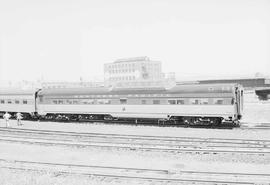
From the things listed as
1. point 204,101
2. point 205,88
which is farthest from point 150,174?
point 205,88

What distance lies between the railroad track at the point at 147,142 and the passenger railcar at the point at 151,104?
4.92 meters

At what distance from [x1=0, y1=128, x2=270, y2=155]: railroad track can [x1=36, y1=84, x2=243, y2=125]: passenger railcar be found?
4918 millimetres

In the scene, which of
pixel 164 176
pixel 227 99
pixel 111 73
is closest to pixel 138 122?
pixel 227 99

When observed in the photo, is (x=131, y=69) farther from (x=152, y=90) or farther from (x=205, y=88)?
(x=205, y=88)

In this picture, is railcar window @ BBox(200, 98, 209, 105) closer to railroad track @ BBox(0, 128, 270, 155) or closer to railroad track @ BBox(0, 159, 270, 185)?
railroad track @ BBox(0, 128, 270, 155)

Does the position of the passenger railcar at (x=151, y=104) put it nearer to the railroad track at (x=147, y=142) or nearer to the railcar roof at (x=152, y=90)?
the railcar roof at (x=152, y=90)

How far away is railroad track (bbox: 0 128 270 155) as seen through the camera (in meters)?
16.5

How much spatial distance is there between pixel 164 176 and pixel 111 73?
393 feet

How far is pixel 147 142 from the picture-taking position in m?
19.0

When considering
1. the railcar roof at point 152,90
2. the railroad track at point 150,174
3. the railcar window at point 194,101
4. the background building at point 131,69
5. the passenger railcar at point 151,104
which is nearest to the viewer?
the railroad track at point 150,174

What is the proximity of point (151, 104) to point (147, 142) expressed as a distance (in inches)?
283

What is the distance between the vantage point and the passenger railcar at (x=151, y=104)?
918 inches

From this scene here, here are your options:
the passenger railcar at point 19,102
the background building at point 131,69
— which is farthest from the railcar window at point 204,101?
the background building at point 131,69

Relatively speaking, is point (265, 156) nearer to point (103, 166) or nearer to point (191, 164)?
point (191, 164)
